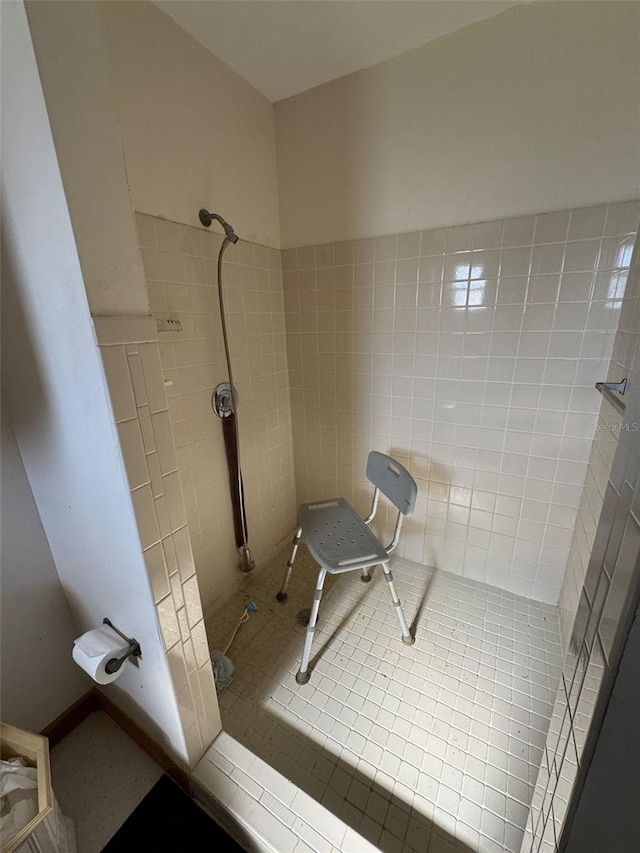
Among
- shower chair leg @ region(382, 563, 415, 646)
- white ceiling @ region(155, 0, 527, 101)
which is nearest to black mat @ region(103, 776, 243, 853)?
shower chair leg @ region(382, 563, 415, 646)

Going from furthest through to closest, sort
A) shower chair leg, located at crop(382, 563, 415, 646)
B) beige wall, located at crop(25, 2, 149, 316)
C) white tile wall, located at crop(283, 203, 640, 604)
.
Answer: shower chair leg, located at crop(382, 563, 415, 646) < white tile wall, located at crop(283, 203, 640, 604) < beige wall, located at crop(25, 2, 149, 316)

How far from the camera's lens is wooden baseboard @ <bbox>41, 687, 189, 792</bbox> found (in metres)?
0.89

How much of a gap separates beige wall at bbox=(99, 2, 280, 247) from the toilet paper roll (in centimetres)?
114

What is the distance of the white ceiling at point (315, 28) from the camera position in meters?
0.94

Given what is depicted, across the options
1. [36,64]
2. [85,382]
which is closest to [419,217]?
[36,64]

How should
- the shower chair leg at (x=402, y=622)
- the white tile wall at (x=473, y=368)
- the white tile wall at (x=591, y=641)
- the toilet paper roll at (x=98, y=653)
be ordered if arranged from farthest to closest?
the shower chair leg at (x=402, y=622), the white tile wall at (x=473, y=368), the toilet paper roll at (x=98, y=653), the white tile wall at (x=591, y=641)

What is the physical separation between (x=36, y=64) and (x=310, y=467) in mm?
1560

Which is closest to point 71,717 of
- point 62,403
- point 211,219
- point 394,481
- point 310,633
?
point 310,633

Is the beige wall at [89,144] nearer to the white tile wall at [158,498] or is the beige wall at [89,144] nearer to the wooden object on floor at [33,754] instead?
the white tile wall at [158,498]

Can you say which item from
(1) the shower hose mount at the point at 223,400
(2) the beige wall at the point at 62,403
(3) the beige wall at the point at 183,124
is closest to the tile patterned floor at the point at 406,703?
(2) the beige wall at the point at 62,403

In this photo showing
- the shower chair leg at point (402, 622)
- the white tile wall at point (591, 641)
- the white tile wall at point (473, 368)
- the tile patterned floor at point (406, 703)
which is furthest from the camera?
the shower chair leg at point (402, 622)

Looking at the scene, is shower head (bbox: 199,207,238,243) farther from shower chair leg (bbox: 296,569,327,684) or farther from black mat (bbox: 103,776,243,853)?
black mat (bbox: 103,776,243,853)

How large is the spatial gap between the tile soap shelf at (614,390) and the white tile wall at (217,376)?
1231 mm

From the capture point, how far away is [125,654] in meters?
0.76
